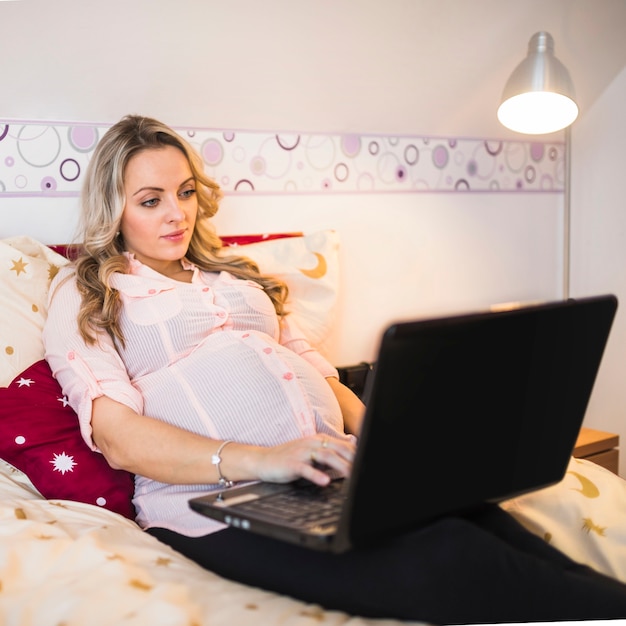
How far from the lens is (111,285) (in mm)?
1433

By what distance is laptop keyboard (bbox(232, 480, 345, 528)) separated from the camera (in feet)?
2.98

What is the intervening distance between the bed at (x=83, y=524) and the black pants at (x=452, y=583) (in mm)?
31

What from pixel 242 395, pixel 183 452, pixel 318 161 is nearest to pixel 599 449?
pixel 318 161

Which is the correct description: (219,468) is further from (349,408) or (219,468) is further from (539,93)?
(539,93)

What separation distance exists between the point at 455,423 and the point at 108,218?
35.3 inches

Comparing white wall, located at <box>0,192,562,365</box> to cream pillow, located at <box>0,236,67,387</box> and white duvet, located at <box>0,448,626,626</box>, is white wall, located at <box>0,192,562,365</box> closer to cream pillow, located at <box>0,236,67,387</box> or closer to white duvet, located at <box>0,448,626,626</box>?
cream pillow, located at <box>0,236,67,387</box>

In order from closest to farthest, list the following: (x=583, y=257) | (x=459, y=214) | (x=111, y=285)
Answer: (x=111, y=285), (x=459, y=214), (x=583, y=257)

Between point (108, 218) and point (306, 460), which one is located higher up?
point (108, 218)

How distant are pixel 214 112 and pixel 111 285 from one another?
2.28ft

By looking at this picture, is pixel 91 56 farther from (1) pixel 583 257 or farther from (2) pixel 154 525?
(1) pixel 583 257

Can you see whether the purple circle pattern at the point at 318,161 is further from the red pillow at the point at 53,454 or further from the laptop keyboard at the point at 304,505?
the laptop keyboard at the point at 304,505

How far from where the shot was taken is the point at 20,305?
57.4 inches

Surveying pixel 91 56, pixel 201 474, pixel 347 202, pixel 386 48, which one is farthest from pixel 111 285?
pixel 386 48

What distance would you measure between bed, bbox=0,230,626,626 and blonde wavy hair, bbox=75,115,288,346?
14 centimetres
